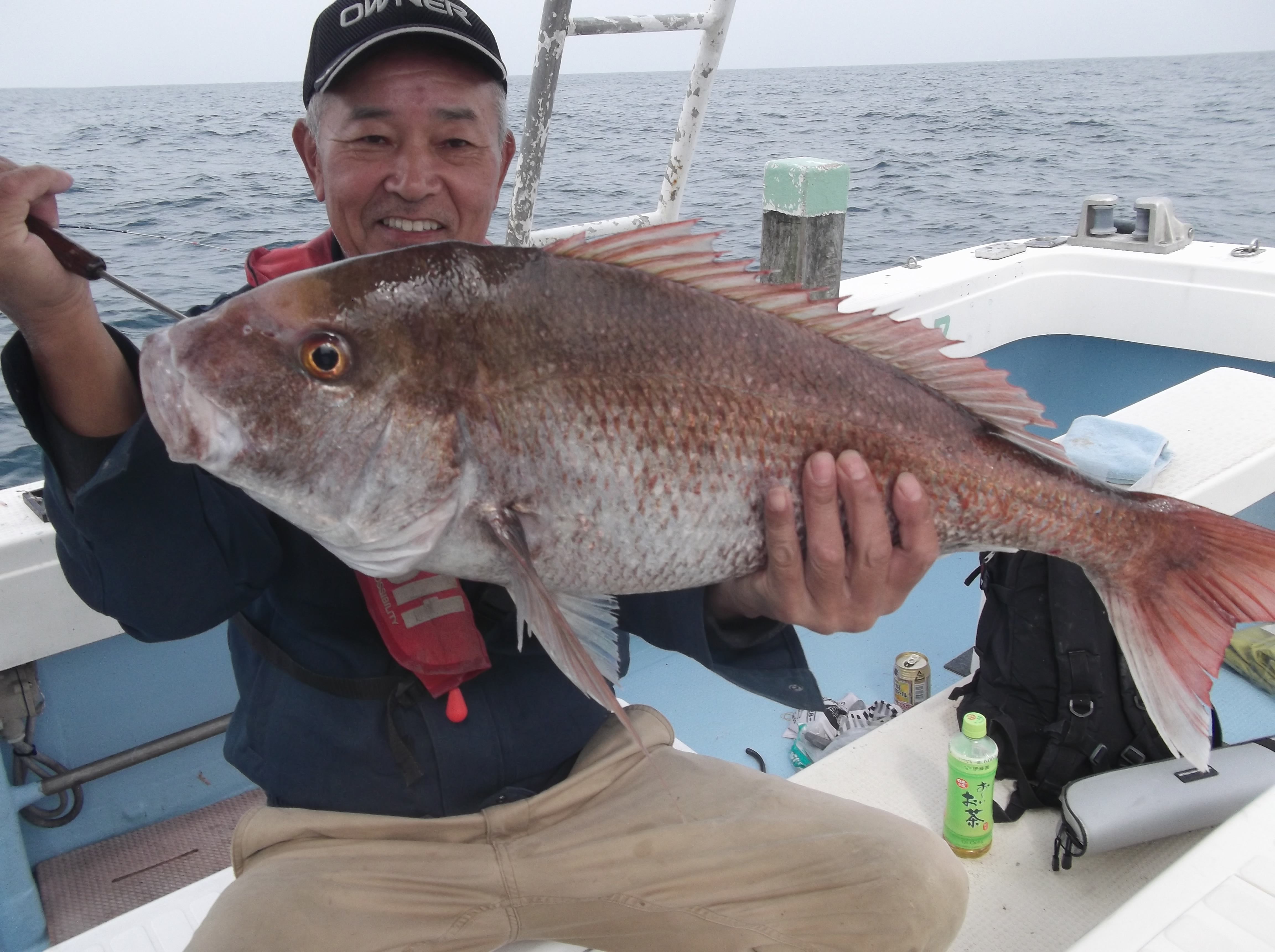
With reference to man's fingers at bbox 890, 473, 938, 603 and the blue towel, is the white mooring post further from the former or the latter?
man's fingers at bbox 890, 473, 938, 603

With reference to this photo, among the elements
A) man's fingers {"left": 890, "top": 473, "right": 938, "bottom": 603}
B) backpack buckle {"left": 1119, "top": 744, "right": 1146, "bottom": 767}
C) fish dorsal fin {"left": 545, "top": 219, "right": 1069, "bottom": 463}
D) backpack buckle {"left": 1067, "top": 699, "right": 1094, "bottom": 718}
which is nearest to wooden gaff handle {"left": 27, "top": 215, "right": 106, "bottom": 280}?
fish dorsal fin {"left": 545, "top": 219, "right": 1069, "bottom": 463}

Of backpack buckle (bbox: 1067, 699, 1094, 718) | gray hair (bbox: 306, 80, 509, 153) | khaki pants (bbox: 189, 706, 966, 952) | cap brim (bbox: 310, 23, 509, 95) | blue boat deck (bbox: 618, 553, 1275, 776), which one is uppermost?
cap brim (bbox: 310, 23, 509, 95)

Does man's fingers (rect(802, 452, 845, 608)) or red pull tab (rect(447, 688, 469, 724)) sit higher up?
Answer: man's fingers (rect(802, 452, 845, 608))

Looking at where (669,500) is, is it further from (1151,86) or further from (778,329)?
(1151,86)

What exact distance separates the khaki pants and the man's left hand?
19.2 inches

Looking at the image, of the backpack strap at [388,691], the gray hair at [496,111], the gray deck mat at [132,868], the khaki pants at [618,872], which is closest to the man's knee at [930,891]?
the khaki pants at [618,872]

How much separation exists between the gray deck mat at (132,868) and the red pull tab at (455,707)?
144cm

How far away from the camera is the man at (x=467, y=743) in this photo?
165 cm

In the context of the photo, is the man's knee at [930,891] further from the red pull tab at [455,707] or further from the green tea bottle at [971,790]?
the red pull tab at [455,707]

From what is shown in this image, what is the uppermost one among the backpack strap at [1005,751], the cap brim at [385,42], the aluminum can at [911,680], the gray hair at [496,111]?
the cap brim at [385,42]

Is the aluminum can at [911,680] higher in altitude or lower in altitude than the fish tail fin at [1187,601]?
lower

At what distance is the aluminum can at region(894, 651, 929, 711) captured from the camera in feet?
11.7

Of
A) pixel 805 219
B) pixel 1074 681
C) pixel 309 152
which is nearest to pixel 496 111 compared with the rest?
pixel 309 152

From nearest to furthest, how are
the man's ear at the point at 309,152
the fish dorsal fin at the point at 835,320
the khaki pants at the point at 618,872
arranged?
the fish dorsal fin at the point at 835,320 → the khaki pants at the point at 618,872 → the man's ear at the point at 309,152
